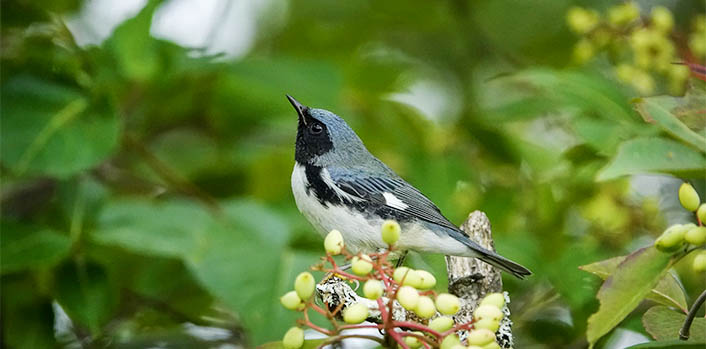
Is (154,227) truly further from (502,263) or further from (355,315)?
(355,315)

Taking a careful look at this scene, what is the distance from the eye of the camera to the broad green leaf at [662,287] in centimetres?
196

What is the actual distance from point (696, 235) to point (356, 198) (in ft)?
3.56

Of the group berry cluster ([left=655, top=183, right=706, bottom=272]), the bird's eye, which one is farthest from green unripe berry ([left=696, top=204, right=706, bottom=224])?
the bird's eye

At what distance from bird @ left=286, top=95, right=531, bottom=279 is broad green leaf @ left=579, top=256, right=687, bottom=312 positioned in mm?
255

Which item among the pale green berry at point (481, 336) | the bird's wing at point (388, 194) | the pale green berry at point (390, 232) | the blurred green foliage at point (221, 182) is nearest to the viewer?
the pale green berry at point (481, 336)

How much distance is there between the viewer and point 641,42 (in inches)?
129

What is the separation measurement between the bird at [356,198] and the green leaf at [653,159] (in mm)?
453

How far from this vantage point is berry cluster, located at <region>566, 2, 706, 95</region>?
3.26 meters

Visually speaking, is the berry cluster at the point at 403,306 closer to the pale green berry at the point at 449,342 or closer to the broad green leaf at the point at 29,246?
the pale green berry at the point at 449,342

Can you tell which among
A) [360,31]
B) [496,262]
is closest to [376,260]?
[496,262]

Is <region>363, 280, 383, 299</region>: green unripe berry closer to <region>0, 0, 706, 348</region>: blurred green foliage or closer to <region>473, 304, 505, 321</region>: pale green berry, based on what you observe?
<region>473, 304, 505, 321</region>: pale green berry

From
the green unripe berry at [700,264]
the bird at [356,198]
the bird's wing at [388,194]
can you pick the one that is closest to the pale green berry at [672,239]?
the green unripe berry at [700,264]

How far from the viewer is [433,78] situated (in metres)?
6.30

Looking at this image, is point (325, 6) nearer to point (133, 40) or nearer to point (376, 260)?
point (133, 40)
